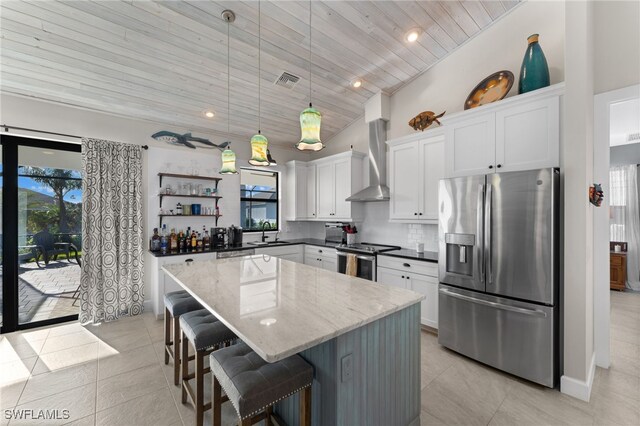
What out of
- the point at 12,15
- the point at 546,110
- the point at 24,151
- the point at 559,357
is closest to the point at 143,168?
the point at 24,151

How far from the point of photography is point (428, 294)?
10.7ft

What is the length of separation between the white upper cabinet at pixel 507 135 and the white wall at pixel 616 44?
0.64 metres

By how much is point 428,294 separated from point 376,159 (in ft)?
7.11

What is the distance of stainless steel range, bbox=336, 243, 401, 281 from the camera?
3836 mm

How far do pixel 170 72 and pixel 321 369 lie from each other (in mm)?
3506

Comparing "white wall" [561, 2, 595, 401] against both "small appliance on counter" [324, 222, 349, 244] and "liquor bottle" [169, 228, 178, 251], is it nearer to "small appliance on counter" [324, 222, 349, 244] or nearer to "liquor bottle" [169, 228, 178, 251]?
"small appliance on counter" [324, 222, 349, 244]

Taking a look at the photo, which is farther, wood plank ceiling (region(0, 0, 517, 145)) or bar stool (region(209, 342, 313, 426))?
wood plank ceiling (region(0, 0, 517, 145))

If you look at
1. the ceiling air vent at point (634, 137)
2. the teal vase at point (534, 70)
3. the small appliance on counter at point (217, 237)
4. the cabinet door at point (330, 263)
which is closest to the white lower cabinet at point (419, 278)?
the cabinet door at point (330, 263)

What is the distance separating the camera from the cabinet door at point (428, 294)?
3197 millimetres

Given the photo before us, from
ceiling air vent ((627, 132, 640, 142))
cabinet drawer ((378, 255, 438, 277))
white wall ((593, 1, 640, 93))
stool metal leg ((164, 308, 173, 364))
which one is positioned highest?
white wall ((593, 1, 640, 93))

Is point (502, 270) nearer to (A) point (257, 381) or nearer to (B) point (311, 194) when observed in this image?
(A) point (257, 381)

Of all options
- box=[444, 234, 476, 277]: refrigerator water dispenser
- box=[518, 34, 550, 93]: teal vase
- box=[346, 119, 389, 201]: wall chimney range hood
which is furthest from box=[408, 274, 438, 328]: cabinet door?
box=[518, 34, 550, 93]: teal vase

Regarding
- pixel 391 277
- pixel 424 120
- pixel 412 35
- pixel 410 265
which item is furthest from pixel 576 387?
pixel 412 35

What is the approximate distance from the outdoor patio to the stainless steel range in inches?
143
